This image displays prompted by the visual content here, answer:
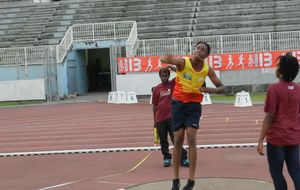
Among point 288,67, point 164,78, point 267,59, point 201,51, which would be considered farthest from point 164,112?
point 267,59

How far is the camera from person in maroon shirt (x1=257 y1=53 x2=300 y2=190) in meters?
6.12

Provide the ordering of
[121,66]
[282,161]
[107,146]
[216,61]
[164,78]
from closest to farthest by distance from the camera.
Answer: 1. [282,161]
2. [164,78]
3. [107,146]
4. [216,61]
5. [121,66]

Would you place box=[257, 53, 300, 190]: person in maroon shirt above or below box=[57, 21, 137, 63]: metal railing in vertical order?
below

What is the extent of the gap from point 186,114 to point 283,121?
184 cm

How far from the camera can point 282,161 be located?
6.21 meters

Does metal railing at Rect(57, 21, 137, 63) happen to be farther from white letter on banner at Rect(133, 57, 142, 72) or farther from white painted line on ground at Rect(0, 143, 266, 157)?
white painted line on ground at Rect(0, 143, 266, 157)

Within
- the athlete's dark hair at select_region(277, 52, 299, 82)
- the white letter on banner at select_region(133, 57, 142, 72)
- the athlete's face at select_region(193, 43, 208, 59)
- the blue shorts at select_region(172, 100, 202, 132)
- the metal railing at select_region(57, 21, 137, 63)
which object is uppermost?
the metal railing at select_region(57, 21, 137, 63)

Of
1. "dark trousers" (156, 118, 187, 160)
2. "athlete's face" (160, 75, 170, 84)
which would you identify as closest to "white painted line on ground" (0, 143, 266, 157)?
"dark trousers" (156, 118, 187, 160)

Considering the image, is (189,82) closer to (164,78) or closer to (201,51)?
(201,51)

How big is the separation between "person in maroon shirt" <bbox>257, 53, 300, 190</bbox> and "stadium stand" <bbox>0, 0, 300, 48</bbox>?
1133 inches

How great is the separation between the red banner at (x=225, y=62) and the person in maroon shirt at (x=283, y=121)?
23.1 m

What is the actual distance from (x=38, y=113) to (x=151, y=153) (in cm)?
1353

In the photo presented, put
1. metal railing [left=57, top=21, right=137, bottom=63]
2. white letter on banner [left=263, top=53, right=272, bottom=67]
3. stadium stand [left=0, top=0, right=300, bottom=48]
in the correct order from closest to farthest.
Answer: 1. white letter on banner [left=263, top=53, right=272, bottom=67]
2. metal railing [left=57, top=21, right=137, bottom=63]
3. stadium stand [left=0, top=0, right=300, bottom=48]

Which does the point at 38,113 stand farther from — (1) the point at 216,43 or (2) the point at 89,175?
(2) the point at 89,175
